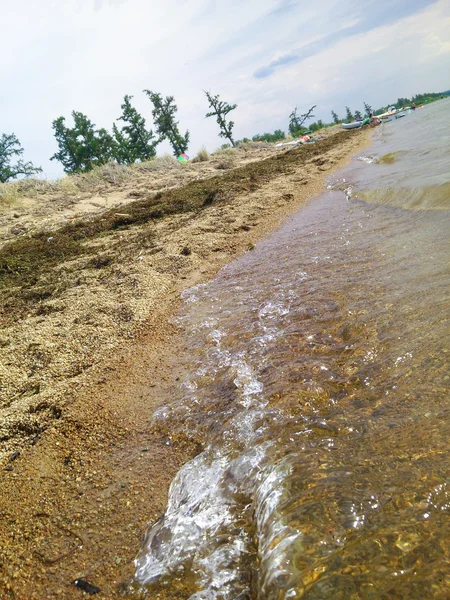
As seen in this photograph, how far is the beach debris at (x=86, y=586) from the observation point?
1.52 m

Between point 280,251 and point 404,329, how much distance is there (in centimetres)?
294

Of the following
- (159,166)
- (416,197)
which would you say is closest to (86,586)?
(416,197)

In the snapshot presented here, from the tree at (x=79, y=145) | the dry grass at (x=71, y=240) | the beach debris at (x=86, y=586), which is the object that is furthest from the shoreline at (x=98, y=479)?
the tree at (x=79, y=145)

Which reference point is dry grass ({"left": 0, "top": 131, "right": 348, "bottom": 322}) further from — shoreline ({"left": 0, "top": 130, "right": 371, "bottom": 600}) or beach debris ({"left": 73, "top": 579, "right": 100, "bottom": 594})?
beach debris ({"left": 73, "top": 579, "right": 100, "bottom": 594})

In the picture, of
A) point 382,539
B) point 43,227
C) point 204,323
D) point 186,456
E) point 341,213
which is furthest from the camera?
point 43,227

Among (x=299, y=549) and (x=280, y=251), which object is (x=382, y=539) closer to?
(x=299, y=549)

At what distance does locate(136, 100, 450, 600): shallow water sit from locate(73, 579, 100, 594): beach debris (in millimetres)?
191

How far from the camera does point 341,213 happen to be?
6.23 metres

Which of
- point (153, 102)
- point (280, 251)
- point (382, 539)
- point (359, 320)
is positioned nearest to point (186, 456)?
point (382, 539)

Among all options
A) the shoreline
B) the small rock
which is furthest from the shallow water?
the small rock

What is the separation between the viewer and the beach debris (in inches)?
60.0

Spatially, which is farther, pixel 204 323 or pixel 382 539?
pixel 204 323

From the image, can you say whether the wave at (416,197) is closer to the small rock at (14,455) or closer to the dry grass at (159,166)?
the small rock at (14,455)

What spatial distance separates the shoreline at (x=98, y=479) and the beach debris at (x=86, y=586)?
0.02 m
